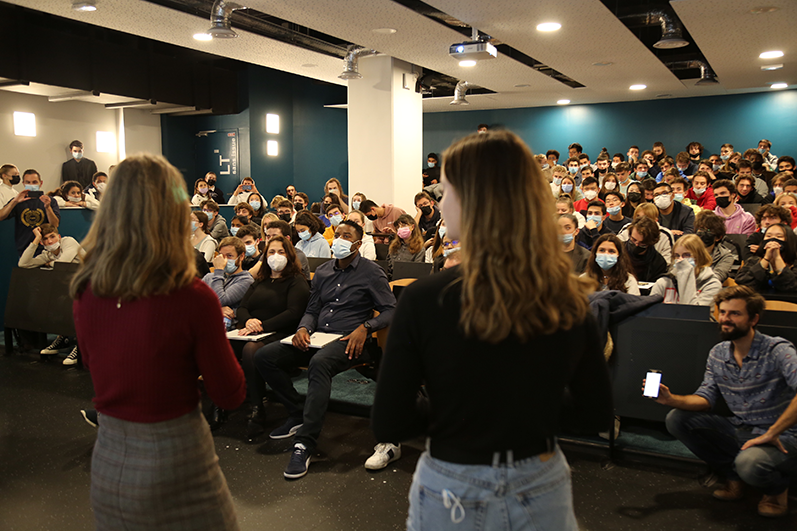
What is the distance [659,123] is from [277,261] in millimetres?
11901

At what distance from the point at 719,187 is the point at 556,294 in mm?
6489

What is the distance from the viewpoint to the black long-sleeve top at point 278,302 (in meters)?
4.40

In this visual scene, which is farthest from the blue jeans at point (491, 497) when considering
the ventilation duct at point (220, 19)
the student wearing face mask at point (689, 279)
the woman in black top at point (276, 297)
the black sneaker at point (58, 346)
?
the ventilation duct at point (220, 19)

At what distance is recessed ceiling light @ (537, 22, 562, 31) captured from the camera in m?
6.68

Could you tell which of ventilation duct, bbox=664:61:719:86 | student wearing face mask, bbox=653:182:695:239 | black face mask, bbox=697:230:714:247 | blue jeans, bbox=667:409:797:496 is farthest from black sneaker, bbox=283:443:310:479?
ventilation duct, bbox=664:61:719:86

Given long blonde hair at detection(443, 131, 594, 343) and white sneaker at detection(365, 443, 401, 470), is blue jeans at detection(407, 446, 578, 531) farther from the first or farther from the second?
white sneaker at detection(365, 443, 401, 470)

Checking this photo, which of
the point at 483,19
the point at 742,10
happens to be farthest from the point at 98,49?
the point at 742,10

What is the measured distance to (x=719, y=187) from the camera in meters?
6.63

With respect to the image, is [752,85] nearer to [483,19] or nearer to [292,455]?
[483,19]

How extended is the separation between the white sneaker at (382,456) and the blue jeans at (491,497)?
7.82 ft

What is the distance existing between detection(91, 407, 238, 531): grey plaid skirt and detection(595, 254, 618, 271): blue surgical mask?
3.24 m

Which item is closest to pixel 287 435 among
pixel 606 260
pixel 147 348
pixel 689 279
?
pixel 606 260

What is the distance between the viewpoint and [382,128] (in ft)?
30.1

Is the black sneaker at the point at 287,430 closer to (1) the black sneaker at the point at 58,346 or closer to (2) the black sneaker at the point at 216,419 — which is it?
(2) the black sneaker at the point at 216,419
